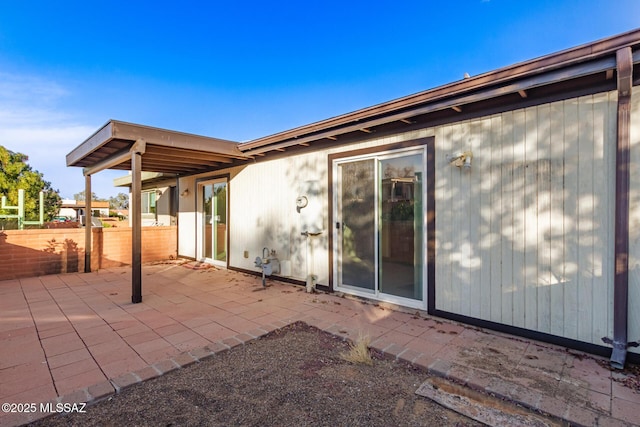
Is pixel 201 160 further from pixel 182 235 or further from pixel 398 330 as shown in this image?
pixel 398 330

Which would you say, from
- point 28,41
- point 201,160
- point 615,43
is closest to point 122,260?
point 201,160

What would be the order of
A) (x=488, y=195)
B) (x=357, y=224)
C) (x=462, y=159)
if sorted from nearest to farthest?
(x=488, y=195), (x=462, y=159), (x=357, y=224)

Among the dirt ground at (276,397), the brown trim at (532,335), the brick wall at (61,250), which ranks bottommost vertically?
the dirt ground at (276,397)

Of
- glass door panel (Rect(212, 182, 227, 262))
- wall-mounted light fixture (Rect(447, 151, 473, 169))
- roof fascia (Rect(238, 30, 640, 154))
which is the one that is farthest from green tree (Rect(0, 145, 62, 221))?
wall-mounted light fixture (Rect(447, 151, 473, 169))

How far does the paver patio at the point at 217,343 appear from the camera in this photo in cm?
203

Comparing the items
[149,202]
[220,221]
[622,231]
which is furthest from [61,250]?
[622,231]

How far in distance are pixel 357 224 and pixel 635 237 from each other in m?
2.82

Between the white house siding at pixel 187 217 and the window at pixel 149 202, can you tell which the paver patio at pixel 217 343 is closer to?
the white house siding at pixel 187 217

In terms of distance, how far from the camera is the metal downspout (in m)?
2.35

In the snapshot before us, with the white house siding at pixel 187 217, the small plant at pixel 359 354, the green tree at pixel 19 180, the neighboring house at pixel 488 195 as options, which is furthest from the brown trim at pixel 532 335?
the green tree at pixel 19 180

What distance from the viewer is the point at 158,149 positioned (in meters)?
5.07

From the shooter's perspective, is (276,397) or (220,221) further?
(220,221)

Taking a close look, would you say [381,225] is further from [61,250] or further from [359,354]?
[61,250]

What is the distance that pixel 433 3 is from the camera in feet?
23.0
